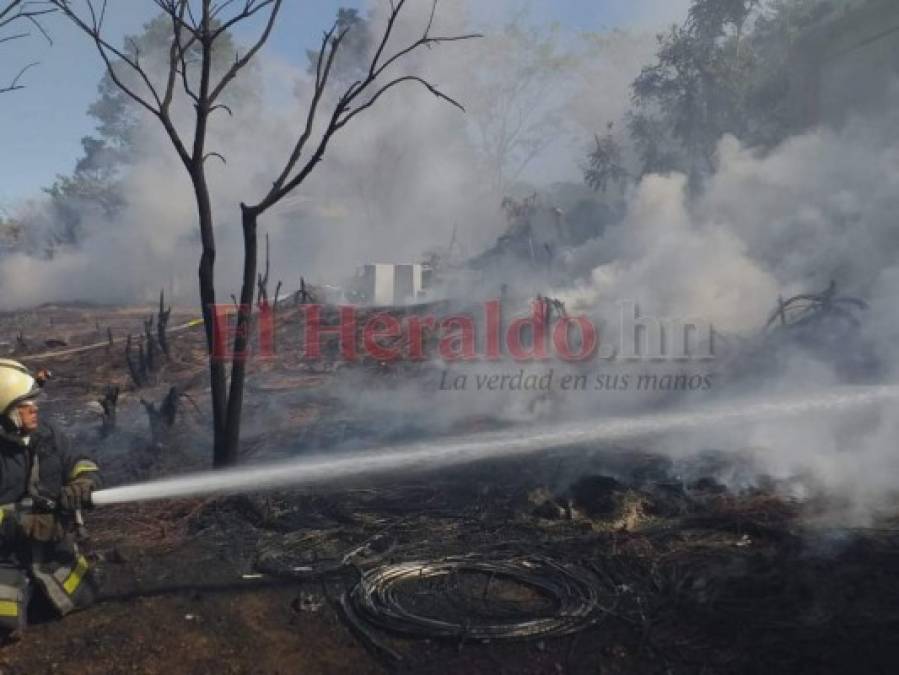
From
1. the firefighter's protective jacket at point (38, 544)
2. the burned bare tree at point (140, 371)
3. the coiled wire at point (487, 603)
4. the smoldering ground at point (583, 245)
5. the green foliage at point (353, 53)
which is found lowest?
the coiled wire at point (487, 603)

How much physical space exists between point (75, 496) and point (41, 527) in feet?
0.86

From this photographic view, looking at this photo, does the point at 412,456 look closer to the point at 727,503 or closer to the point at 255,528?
the point at 255,528

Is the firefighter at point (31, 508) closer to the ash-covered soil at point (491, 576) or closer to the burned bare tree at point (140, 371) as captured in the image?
the ash-covered soil at point (491, 576)

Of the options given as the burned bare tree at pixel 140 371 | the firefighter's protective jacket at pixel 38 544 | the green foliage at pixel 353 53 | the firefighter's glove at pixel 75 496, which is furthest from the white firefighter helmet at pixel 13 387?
the green foliage at pixel 353 53

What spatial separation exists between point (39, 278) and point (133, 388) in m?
24.2

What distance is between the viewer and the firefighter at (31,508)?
4.04 m

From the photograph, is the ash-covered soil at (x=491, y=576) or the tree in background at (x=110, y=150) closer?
the ash-covered soil at (x=491, y=576)

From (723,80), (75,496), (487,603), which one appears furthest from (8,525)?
(723,80)

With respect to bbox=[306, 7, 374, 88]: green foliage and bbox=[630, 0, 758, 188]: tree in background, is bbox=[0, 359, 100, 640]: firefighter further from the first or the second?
bbox=[306, 7, 374, 88]: green foliage

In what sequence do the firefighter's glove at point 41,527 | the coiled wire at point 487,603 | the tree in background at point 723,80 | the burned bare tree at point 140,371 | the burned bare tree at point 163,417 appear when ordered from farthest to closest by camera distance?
1. the tree in background at point 723,80
2. the burned bare tree at point 140,371
3. the burned bare tree at point 163,417
4. the firefighter's glove at point 41,527
5. the coiled wire at point 487,603

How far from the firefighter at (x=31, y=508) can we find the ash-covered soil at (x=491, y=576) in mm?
228

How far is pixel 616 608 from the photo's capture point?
4.16 metres

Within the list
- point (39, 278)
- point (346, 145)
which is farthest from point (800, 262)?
point (39, 278)

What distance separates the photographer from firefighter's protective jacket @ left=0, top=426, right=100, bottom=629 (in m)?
4.02
